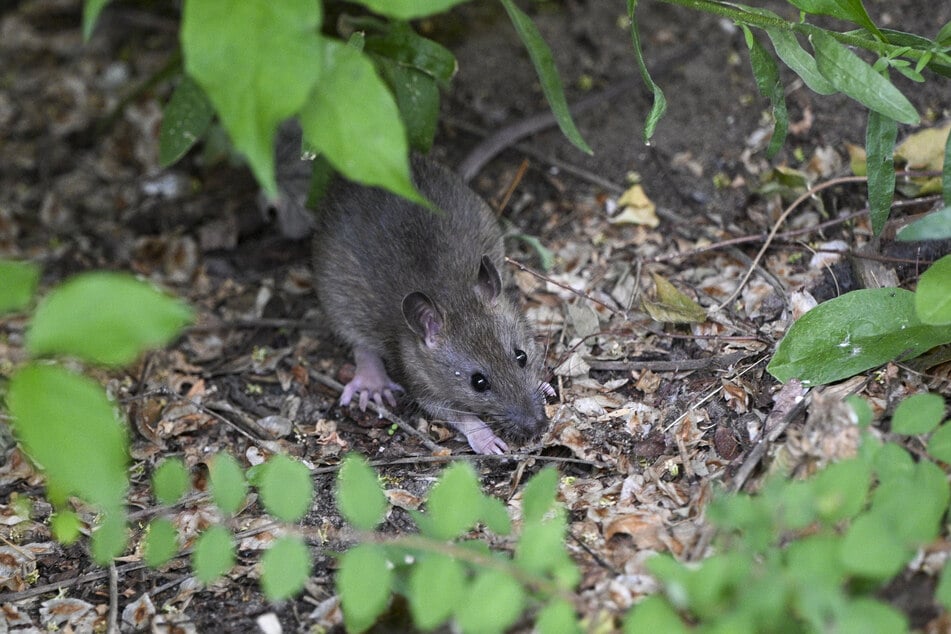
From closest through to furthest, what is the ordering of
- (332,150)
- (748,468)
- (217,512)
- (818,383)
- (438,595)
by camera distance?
(438,595) < (332,150) < (748,468) < (818,383) < (217,512)

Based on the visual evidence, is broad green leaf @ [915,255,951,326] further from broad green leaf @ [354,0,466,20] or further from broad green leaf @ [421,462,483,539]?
broad green leaf @ [354,0,466,20]

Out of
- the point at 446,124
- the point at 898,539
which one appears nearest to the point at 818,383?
the point at 898,539

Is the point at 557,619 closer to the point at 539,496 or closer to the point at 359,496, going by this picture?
the point at 539,496

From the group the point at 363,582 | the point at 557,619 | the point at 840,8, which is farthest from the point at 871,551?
the point at 840,8

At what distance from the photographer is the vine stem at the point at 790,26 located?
147 inches

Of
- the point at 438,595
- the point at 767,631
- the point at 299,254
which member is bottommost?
the point at 299,254

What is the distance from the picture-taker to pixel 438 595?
2.51m

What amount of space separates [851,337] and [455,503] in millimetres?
2083

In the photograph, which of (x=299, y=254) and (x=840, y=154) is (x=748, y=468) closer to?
(x=840, y=154)

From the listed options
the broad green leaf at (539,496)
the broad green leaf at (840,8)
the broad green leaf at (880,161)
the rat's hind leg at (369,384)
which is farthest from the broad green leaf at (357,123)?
the rat's hind leg at (369,384)

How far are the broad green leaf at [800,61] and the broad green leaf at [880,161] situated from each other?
0.34 meters

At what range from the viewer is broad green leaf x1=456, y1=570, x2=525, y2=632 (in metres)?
2.44

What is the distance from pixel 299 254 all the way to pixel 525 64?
83.5 inches

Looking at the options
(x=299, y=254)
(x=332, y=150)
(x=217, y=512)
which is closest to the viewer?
(x=332, y=150)
